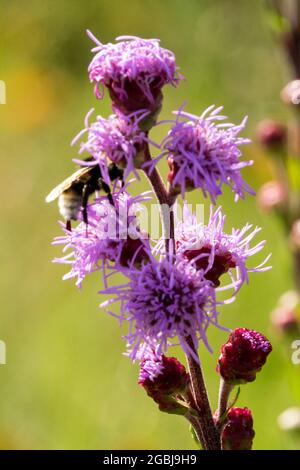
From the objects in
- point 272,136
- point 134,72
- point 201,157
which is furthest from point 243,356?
point 272,136

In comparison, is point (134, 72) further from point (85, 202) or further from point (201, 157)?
point (85, 202)

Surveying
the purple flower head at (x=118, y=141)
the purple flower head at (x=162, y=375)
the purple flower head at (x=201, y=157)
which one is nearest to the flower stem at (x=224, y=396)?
the purple flower head at (x=162, y=375)

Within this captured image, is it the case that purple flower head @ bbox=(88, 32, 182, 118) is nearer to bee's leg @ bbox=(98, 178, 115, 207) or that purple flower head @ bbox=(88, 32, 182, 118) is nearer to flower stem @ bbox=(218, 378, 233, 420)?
bee's leg @ bbox=(98, 178, 115, 207)

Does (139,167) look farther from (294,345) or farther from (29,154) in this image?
(29,154)

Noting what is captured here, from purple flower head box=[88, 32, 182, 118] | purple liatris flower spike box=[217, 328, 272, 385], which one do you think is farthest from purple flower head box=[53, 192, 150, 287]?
purple liatris flower spike box=[217, 328, 272, 385]

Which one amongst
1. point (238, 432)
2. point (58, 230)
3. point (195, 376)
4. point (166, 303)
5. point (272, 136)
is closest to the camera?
point (166, 303)

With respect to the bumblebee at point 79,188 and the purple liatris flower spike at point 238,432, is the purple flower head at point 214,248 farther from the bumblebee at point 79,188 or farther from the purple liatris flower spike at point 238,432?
the purple liatris flower spike at point 238,432
